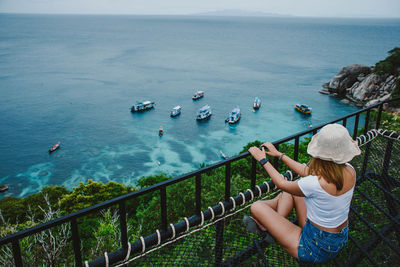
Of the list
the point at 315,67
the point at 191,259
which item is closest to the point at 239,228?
the point at 191,259

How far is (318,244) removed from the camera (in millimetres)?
2617

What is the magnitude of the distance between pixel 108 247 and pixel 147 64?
7858 centimetres

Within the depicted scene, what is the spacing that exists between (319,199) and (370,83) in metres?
52.4

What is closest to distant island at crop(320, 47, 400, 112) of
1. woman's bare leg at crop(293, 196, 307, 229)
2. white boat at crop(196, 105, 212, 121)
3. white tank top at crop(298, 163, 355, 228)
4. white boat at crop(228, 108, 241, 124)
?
white boat at crop(228, 108, 241, 124)

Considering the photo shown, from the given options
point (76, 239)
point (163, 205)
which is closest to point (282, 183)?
point (163, 205)

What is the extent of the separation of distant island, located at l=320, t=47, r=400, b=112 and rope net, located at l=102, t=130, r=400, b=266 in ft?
134

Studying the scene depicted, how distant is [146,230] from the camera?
14.0 meters

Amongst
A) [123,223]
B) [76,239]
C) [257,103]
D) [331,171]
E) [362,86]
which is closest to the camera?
[76,239]

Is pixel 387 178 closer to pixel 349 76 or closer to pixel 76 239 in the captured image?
pixel 76 239

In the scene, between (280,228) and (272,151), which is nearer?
(280,228)

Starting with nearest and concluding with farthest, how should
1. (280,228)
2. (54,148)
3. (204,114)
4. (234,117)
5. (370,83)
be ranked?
(280,228) < (54,148) < (234,117) < (204,114) < (370,83)

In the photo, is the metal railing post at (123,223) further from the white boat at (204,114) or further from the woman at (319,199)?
the white boat at (204,114)

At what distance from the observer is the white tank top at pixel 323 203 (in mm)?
2463

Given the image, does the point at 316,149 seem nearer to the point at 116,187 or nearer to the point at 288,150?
the point at 116,187
